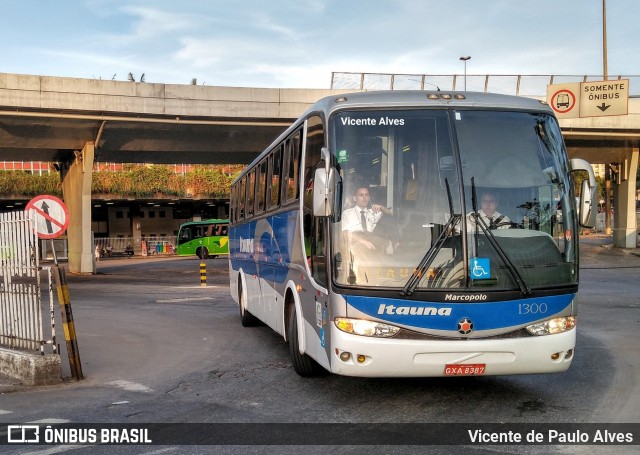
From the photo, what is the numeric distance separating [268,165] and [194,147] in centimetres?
2614

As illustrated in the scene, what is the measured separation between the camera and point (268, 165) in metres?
11.5

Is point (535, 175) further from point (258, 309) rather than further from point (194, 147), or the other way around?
point (194, 147)

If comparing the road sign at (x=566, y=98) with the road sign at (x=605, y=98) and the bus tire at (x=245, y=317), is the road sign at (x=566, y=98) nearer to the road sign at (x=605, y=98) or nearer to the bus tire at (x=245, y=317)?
the road sign at (x=605, y=98)

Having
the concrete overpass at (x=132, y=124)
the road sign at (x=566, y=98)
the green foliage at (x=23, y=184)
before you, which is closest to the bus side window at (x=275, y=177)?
the concrete overpass at (x=132, y=124)

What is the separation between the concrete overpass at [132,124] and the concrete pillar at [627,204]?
176 inches

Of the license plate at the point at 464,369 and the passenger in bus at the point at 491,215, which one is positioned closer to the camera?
the license plate at the point at 464,369

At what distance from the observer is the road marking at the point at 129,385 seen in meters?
8.66

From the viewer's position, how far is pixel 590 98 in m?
34.1

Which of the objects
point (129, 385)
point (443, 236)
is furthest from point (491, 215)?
point (129, 385)

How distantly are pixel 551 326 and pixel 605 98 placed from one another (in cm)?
2976

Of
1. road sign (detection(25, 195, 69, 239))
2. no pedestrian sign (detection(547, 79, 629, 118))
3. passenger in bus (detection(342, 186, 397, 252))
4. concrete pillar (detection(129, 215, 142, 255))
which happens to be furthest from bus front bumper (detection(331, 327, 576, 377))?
concrete pillar (detection(129, 215, 142, 255))

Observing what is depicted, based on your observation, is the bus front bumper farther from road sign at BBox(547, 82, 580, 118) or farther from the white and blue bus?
road sign at BBox(547, 82, 580, 118)

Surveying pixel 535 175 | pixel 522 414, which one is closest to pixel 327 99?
pixel 535 175

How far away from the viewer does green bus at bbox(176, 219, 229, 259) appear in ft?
190
